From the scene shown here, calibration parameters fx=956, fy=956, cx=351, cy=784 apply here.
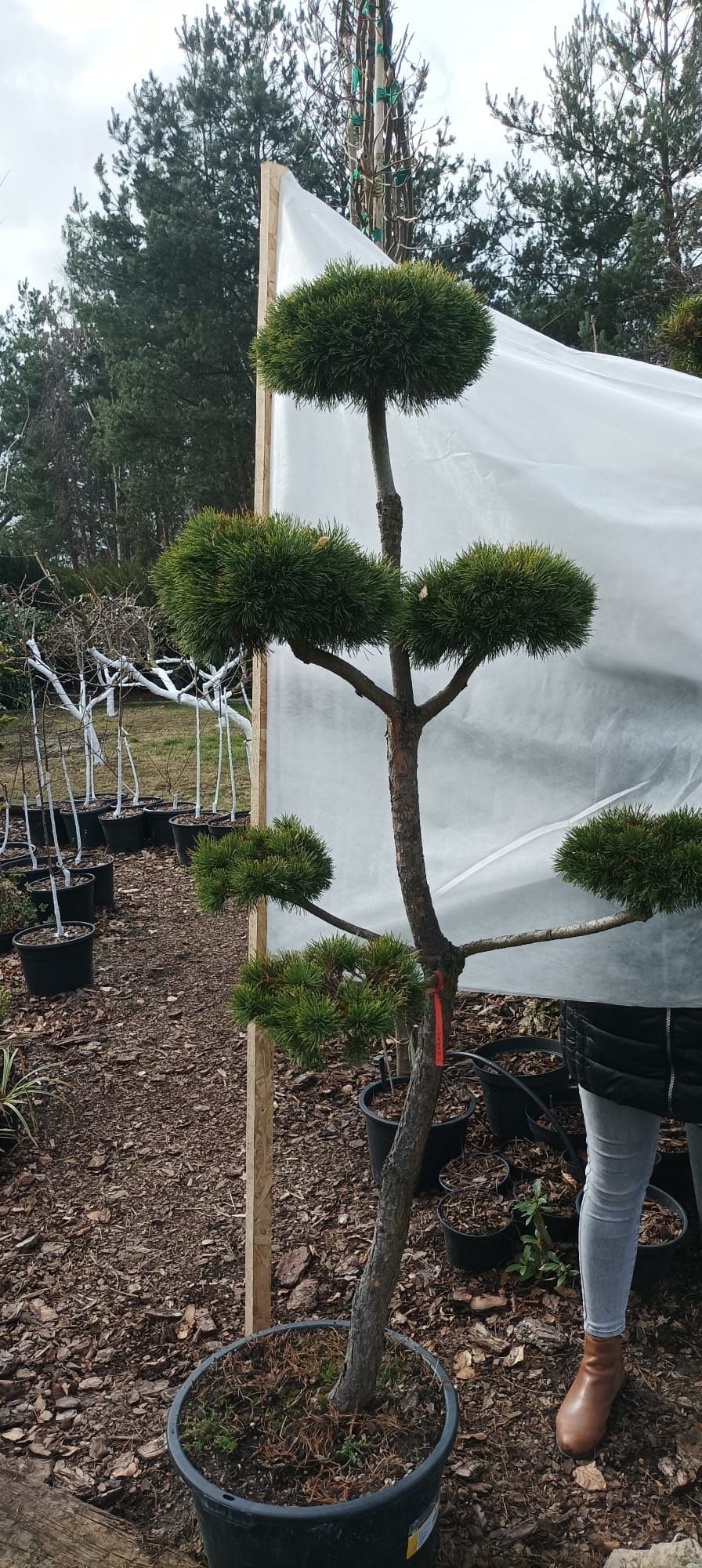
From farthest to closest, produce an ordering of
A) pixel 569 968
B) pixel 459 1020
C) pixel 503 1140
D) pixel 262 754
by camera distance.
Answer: pixel 459 1020
pixel 503 1140
pixel 262 754
pixel 569 968

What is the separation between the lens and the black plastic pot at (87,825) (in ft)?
18.9

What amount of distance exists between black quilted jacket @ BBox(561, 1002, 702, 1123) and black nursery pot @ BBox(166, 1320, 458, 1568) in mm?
512

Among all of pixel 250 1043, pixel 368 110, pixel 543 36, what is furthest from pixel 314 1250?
pixel 543 36

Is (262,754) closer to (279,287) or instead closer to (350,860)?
(350,860)

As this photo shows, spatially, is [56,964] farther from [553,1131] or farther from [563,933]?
[563,933]

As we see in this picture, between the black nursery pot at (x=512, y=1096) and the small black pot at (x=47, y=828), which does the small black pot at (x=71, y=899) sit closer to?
the small black pot at (x=47, y=828)

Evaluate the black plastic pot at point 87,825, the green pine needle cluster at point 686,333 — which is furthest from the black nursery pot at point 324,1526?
the black plastic pot at point 87,825

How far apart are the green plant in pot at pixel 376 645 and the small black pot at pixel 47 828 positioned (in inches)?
183

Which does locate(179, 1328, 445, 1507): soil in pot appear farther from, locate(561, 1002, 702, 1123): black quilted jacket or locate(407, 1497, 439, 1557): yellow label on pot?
locate(561, 1002, 702, 1123): black quilted jacket

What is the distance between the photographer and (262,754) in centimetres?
162

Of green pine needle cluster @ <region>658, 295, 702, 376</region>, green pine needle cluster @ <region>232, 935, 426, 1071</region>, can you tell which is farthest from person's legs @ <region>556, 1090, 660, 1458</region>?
green pine needle cluster @ <region>658, 295, 702, 376</region>

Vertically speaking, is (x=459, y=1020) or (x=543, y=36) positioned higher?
(x=543, y=36)

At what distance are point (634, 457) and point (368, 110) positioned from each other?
1.83m

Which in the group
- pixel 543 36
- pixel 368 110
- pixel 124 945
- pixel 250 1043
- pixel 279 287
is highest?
pixel 543 36
